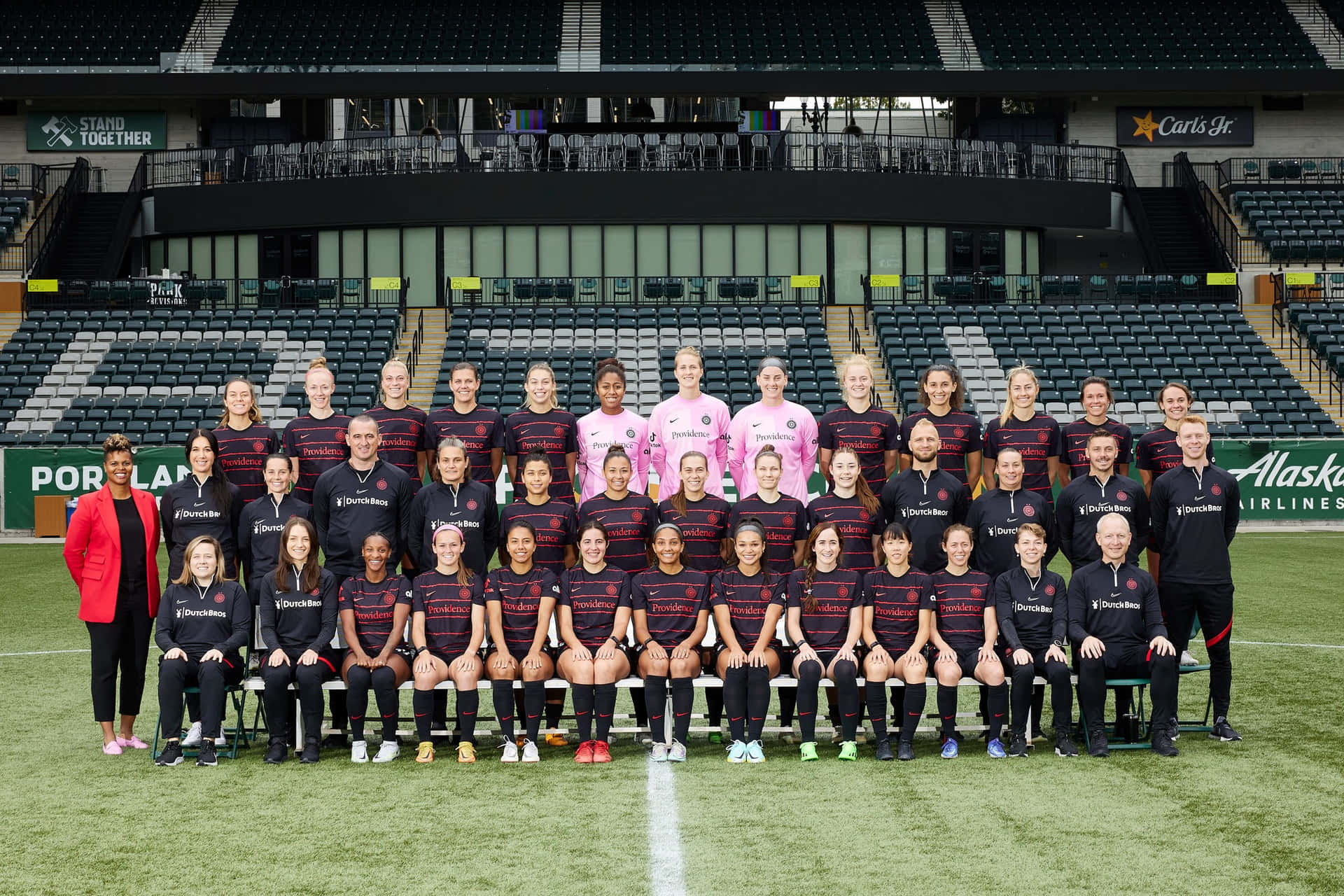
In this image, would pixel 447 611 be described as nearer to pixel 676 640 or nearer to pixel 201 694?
pixel 676 640

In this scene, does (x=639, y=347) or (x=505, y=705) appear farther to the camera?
(x=639, y=347)

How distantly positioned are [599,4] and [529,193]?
8.53 m

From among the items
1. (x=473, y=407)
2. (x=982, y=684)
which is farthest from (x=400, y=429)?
(x=982, y=684)

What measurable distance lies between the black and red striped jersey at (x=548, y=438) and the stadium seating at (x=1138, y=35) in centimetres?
2877

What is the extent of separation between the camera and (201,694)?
7.80 metres

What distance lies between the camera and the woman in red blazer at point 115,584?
8.10 meters

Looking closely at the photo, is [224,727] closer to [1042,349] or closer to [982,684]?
→ [982,684]

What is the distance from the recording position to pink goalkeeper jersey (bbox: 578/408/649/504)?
9203 millimetres

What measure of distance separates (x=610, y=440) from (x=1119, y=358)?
67.3 feet

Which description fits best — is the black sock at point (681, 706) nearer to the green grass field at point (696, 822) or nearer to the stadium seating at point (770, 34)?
the green grass field at point (696, 822)

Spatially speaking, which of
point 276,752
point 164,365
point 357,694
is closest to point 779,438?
point 357,694

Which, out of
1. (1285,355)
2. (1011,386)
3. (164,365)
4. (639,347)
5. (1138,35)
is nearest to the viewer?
(1011,386)

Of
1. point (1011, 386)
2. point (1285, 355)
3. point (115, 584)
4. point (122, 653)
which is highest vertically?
point (1285, 355)

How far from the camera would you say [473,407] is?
9219 mm
